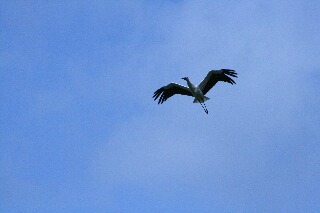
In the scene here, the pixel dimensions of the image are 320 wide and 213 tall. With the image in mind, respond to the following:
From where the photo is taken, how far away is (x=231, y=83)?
5566 cm

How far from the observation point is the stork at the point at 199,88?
5550 centimetres

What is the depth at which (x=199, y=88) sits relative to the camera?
55906mm

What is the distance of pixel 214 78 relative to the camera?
5600 cm

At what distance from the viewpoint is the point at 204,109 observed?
5638 centimetres

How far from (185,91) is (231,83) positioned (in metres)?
3.00

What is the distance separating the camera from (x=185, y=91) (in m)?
56.5

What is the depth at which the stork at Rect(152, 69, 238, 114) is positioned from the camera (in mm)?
55500

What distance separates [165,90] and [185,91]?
131 cm

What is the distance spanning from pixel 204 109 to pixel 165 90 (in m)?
2.77

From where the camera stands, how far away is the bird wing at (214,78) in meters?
55.4

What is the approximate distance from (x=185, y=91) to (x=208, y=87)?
58.7 inches

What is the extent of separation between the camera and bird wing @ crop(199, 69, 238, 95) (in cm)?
5541

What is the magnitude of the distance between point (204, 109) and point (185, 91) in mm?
1650

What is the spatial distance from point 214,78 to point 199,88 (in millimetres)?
1133
